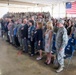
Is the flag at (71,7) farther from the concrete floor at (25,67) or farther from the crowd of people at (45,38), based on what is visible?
the concrete floor at (25,67)

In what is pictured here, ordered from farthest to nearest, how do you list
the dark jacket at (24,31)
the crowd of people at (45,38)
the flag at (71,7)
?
the flag at (71,7) → the dark jacket at (24,31) → the crowd of people at (45,38)

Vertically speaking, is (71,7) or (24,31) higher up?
(71,7)

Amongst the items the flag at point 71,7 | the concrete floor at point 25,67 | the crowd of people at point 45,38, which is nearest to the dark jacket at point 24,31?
the crowd of people at point 45,38

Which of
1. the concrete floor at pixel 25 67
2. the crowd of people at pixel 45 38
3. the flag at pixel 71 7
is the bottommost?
the concrete floor at pixel 25 67

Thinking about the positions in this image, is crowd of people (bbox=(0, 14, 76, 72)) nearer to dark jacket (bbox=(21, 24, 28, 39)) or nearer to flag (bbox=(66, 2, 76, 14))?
dark jacket (bbox=(21, 24, 28, 39))

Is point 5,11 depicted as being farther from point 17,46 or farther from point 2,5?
point 17,46

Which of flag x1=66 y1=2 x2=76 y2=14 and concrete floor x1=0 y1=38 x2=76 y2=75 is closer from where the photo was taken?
concrete floor x1=0 y1=38 x2=76 y2=75

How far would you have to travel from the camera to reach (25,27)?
5.79 meters

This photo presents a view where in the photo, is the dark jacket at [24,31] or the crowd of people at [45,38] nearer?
the crowd of people at [45,38]

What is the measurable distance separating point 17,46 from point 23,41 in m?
1.35

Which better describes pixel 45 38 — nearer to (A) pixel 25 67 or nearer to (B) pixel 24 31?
(A) pixel 25 67

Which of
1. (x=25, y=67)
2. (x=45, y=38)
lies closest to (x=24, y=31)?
(x=45, y=38)

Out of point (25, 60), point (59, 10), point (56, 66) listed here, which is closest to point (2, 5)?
point (59, 10)

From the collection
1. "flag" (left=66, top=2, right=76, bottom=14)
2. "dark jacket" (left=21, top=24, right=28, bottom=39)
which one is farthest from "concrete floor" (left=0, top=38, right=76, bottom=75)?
"flag" (left=66, top=2, right=76, bottom=14)
